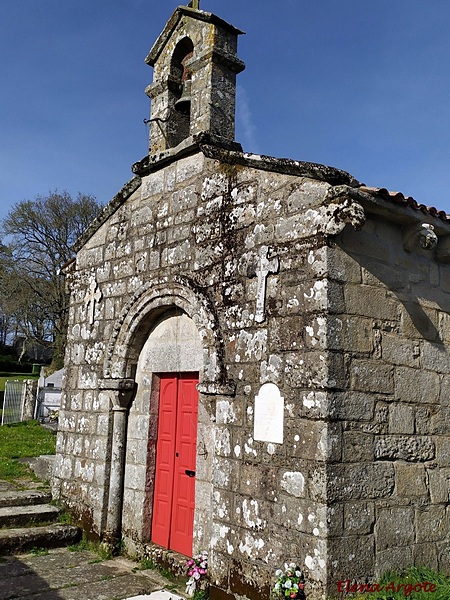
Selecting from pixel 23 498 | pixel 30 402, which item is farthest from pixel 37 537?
pixel 30 402

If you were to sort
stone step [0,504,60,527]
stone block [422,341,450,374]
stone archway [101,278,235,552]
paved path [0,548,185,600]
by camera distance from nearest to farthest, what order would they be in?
stone block [422,341,450,374] → paved path [0,548,185,600] → stone archway [101,278,235,552] → stone step [0,504,60,527]

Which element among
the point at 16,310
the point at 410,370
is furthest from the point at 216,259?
the point at 16,310

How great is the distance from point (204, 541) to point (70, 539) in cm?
222

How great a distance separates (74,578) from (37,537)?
1061mm

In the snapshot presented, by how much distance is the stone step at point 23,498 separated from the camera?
22.6 ft

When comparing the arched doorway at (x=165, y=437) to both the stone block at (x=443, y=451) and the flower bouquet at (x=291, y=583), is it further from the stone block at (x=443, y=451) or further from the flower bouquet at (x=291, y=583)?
the stone block at (x=443, y=451)

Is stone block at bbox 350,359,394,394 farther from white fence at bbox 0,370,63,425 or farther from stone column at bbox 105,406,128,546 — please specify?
white fence at bbox 0,370,63,425

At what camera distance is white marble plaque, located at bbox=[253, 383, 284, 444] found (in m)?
4.27

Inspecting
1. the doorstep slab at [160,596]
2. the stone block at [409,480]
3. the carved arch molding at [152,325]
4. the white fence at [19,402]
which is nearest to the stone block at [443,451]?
the stone block at [409,480]

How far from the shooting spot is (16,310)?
919 inches

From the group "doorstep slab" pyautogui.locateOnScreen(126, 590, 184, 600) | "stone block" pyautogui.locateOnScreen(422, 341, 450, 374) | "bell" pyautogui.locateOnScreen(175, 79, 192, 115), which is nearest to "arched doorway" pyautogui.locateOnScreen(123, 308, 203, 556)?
"doorstep slab" pyautogui.locateOnScreen(126, 590, 184, 600)

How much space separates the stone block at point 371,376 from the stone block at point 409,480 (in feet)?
1.98

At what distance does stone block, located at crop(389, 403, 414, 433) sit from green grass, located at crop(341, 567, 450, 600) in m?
1.02

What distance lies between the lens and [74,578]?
528cm
